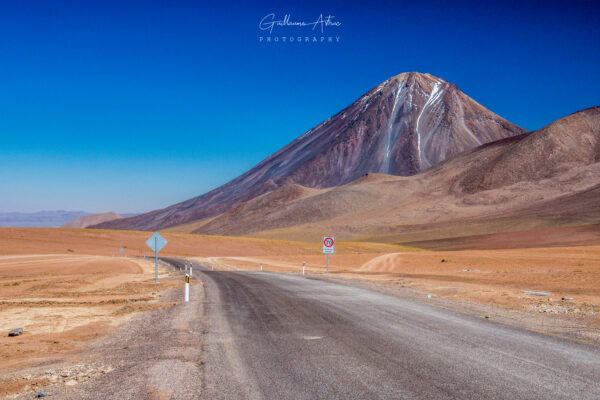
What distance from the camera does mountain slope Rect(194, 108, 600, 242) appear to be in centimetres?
12056

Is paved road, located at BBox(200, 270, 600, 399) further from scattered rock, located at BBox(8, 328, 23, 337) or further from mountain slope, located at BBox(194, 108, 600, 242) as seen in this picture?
mountain slope, located at BBox(194, 108, 600, 242)

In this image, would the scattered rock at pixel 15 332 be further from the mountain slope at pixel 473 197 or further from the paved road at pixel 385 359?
the mountain slope at pixel 473 197

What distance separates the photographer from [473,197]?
155125mm

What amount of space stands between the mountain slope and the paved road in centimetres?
10270

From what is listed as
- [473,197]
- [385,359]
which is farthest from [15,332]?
[473,197]

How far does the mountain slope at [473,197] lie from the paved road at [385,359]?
103 m

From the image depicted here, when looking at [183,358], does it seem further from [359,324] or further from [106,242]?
[106,242]

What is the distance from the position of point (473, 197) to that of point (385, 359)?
156552 mm

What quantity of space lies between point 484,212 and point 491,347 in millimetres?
139691

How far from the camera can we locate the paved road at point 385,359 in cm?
639

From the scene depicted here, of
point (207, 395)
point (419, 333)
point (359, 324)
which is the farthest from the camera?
point (359, 324)

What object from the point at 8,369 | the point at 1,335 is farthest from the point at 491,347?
the point at 1,335

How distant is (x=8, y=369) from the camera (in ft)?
25.3

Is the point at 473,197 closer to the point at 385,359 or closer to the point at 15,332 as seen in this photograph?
the point at 385,359
